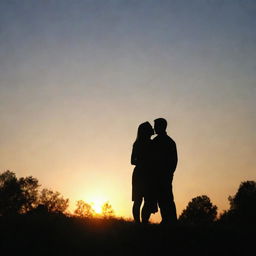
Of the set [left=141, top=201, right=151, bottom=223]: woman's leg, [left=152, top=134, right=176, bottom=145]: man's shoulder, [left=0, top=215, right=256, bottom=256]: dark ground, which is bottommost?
[left=0, top=215, right=256, bottom=256]: dark ground

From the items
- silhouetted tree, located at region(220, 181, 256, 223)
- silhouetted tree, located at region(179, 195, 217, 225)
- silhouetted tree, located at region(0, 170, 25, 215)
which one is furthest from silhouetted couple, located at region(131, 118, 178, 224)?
silhouetted tree, located at region(179, 195, 217, 225)

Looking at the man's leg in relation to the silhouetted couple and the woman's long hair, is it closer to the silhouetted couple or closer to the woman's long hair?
the silhouetted couple

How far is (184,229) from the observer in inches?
424

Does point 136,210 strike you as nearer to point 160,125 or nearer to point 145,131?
point 145,131

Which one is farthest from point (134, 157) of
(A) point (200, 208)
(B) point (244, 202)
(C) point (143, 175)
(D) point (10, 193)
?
(A) point (200, 208)

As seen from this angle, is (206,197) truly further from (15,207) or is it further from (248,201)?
(15,207)

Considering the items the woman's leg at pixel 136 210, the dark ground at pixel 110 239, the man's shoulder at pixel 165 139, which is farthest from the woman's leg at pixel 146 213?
the man's shoulder at pixel 165 139

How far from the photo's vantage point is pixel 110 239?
360 inches

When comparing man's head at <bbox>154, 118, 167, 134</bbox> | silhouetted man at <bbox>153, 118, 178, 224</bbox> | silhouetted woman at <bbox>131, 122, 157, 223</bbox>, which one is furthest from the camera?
silhouetted woman at <bbox>131, 122, 157, 223</bbox>

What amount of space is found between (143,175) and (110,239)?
3110 mm

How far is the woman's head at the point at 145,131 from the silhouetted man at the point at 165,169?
0.76 meters

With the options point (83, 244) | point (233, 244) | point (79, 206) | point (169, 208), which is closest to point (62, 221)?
point (83, 244)

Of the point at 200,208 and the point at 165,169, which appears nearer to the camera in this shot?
the point at 165,169

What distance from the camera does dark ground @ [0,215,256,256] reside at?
8.27 metres
